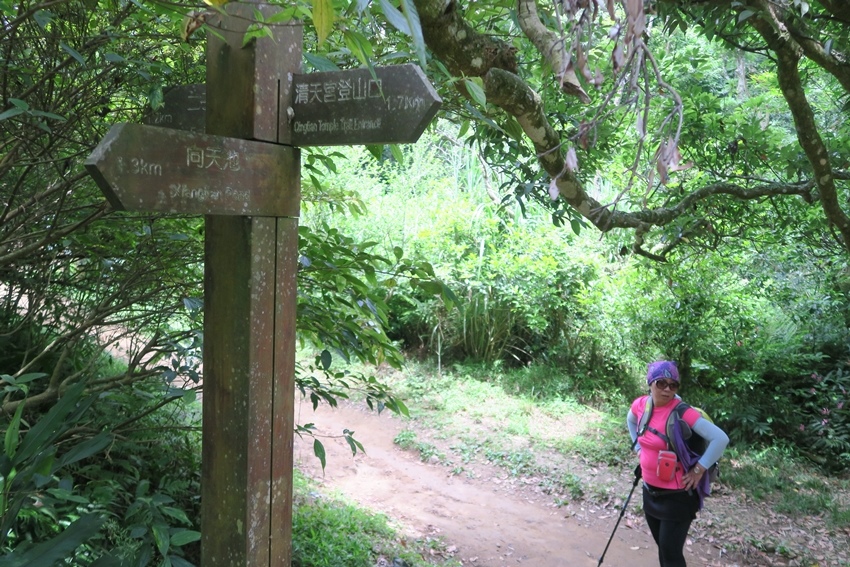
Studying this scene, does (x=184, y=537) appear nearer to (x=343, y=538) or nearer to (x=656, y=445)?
(x=343, y=538)

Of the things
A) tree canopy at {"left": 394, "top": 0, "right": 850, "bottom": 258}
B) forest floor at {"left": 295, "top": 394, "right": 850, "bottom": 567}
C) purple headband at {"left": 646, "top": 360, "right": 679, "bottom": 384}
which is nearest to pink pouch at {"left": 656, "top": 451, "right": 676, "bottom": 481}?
purple headband at {"left": 646, "top": 360, "right": 679, "bottom": 384}

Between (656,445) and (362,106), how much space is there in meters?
2.87

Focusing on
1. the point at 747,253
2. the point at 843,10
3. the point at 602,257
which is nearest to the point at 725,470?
the point at 747,253

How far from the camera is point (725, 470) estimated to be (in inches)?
254

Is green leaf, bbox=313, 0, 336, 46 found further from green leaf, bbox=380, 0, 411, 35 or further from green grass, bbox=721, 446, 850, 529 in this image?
green grass, bbox=721, 446, 850, 529

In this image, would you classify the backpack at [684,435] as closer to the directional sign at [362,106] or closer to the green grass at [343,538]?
the green grass at [343,538]

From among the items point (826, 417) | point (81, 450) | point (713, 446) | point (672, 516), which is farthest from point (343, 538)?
point (826, 417)

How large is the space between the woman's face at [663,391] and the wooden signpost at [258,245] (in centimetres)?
252

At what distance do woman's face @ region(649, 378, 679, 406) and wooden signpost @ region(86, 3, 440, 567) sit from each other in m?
2.52

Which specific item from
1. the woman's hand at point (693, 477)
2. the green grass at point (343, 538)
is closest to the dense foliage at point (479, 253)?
the green grass at point (343, 538)

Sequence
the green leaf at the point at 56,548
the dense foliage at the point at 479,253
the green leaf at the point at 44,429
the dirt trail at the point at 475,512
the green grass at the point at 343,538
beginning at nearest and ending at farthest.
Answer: the green leaf at the point at 56,548, the green leaf at the point at 44,429, the dense foliage at the point at 479,253, the green grass at the point at 343,538, the dirt trail at the point at 475,512

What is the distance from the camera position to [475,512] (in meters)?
5.79

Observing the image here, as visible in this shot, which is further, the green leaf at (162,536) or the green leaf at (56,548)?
the green leaf at (162,536)

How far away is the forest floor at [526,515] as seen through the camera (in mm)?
5105
